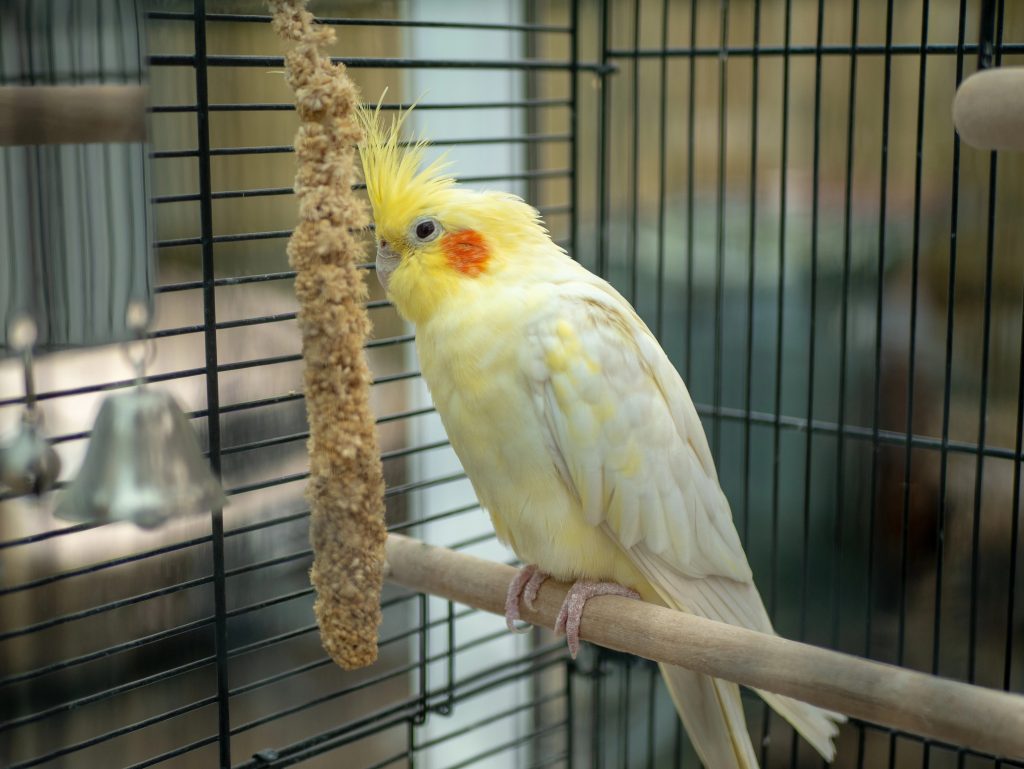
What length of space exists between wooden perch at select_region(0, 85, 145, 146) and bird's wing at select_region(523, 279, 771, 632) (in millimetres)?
537

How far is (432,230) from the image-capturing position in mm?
1200

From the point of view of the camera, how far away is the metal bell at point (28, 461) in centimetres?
82

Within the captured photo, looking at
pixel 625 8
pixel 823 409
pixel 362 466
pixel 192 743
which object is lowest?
pixel 192 743

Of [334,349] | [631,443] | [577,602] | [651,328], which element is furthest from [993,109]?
[651,328]

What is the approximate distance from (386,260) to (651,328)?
0.85m

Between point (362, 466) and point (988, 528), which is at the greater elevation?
point (362, 466)

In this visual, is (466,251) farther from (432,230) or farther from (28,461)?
(28,461)

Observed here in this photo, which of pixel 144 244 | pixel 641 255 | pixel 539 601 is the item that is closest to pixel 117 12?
pixel 144 244

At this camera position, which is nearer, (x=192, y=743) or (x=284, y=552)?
(x=192, y=743)

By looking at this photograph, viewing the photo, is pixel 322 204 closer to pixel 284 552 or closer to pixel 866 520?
pixel 284 552

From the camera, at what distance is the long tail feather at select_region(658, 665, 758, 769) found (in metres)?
1.31

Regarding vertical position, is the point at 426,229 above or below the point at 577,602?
above

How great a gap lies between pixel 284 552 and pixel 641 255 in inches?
35.3

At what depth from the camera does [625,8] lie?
2.03 m
